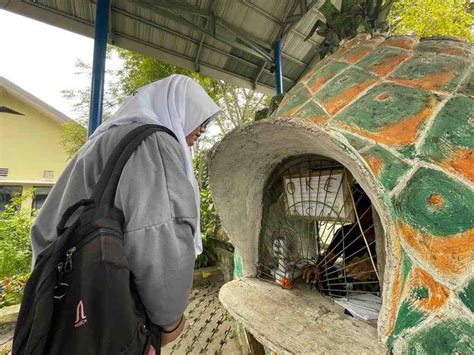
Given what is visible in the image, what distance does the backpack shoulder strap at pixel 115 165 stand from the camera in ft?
3.40

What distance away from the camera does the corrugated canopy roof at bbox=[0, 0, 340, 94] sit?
4098mm

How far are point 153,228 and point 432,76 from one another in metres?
1.49

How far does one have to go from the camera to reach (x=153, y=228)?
1062 mm

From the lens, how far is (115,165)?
1092 mm

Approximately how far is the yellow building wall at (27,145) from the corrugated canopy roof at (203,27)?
→ 8.55m

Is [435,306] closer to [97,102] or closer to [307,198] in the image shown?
[307,198]

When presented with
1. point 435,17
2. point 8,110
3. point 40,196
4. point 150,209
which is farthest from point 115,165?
point 8,110

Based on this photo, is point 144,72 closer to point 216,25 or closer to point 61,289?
point 216,25

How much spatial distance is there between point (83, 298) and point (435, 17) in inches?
309

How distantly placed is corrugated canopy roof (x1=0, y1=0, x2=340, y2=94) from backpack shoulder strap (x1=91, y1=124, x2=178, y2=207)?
3.60 meters

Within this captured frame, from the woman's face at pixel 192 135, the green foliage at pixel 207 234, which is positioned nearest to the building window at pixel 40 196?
the green foliage at pixel 207 234

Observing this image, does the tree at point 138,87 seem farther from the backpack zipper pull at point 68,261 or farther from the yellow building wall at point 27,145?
the backpack zipper pull at point 68,261

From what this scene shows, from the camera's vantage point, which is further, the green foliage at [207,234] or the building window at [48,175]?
the building window at [48,175]

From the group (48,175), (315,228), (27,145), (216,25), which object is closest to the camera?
(315,228)
